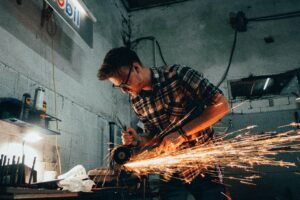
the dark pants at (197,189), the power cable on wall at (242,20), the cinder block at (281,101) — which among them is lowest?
the dark pants at (197,189)

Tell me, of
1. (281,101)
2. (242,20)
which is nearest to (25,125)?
(281,101)

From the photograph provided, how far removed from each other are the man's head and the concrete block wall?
105cm

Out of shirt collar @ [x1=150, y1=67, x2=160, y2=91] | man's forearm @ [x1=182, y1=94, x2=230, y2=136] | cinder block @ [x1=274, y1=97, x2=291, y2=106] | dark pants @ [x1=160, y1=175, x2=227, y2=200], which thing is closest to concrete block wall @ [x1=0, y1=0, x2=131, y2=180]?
shirt collar @ [x1=150, y1=67, x2=160, y2=91]

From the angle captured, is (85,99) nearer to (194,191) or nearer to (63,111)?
(63,111)

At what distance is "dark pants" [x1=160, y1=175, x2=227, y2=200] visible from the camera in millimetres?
2219

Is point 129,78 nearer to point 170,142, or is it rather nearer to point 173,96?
point 173,96

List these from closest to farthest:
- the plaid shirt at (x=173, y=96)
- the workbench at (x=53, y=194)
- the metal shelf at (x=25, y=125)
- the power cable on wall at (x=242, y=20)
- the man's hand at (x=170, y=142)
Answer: the workbench at (x=53, y=194)
the man's hand at (x=170, y=142)
the plaid shirt at (x=173, y=96)
the metal shelf at (x=25, y=125)
the power cable on wall at (x=242, y=20)

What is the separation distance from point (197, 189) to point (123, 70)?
1.14 m

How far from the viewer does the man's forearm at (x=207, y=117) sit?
2.26 m

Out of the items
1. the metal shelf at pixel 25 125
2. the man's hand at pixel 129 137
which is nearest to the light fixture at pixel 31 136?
the metal shelf at pixel 25 125

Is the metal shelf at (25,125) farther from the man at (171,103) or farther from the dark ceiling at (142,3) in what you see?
the dark ceiling at (142,3)

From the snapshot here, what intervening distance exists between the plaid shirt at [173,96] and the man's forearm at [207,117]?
0.18 feet

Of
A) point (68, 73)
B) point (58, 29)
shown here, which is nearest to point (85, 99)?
point (68, 73)

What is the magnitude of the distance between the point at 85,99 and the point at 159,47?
2.78m
